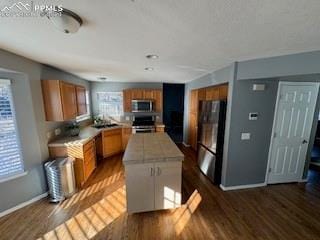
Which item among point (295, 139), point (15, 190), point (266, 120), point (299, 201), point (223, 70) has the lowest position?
point (299, 201)

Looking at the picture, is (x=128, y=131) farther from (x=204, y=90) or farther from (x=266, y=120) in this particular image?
(x=266, y=120)

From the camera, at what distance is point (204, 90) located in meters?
4.32

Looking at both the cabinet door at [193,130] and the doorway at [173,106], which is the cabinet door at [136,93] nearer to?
the cabinet door at [193,130]

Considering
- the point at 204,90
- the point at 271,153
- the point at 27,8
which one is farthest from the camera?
the point at 204,90

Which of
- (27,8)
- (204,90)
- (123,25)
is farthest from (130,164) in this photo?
(204,90)

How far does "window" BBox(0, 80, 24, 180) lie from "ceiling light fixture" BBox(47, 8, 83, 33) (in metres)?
1.74

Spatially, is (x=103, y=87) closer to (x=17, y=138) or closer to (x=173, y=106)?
(x=17, y=138)

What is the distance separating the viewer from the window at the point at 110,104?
5.10m

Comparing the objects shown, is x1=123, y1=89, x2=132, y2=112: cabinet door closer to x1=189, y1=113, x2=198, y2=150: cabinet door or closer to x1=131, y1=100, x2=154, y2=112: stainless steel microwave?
x1=131, y1=100, x2=154, y2=112: stainless steel microwave

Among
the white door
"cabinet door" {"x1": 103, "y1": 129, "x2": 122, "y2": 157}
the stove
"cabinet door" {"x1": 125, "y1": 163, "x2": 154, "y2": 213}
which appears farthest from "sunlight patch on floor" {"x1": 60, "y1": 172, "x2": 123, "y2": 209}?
the white door

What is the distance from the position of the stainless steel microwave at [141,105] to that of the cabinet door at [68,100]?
1928mm

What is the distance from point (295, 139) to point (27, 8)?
4325mm

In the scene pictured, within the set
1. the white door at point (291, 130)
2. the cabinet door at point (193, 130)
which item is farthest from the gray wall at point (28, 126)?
the white door at point (291, 130)

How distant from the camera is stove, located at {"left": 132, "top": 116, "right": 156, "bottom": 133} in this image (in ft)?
15.3
